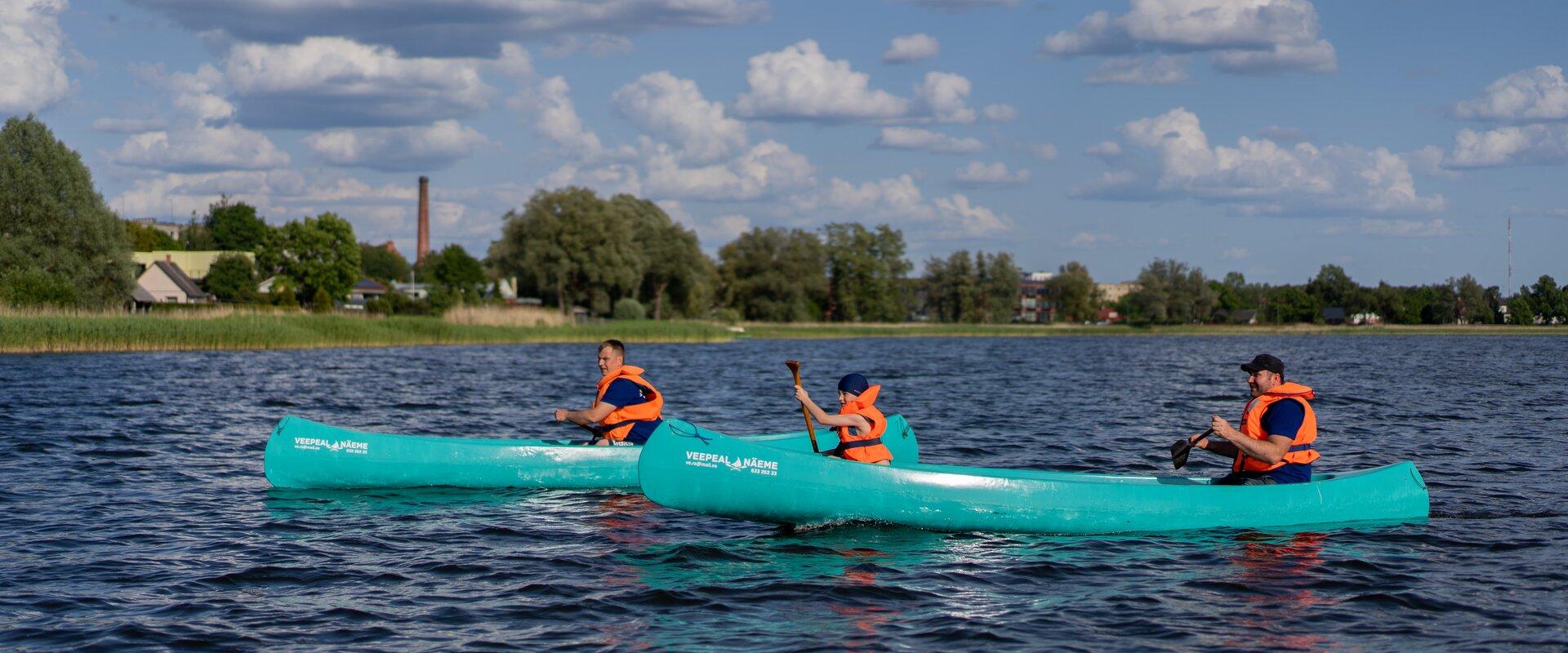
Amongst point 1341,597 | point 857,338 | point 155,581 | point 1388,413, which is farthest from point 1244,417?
point 857,338

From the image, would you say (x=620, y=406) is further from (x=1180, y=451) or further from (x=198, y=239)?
(x=198, y=239)

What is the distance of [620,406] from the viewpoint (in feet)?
43.0

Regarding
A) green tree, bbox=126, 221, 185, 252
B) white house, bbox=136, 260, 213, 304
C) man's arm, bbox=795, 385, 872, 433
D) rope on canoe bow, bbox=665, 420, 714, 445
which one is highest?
green tree, bbox=126, 221, 185, 252

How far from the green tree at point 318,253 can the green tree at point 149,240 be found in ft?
72.2

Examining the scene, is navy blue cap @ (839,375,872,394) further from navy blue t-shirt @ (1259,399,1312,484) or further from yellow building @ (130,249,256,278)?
yellow building @ (130,249,256,278)

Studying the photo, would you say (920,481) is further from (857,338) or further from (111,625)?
(857,338)

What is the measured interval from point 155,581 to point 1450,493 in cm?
1221

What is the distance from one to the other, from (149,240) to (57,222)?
5834cm

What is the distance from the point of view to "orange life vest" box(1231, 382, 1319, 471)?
34.6 ft

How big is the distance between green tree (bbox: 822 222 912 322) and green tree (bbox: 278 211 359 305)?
4276 centimetres

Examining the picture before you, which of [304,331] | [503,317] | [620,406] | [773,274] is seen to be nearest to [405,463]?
[620,406]

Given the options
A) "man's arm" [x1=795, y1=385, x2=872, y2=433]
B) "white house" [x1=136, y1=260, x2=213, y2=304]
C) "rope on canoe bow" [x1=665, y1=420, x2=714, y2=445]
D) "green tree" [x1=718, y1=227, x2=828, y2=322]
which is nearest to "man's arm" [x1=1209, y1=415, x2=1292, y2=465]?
"man's arm" [x1=795, y1=385, x2=872, y2=433]

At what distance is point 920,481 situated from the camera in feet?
34.6

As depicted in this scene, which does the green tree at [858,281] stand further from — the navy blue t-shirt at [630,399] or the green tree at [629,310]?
Answer: the navy blue t-shirt at [630,399]
